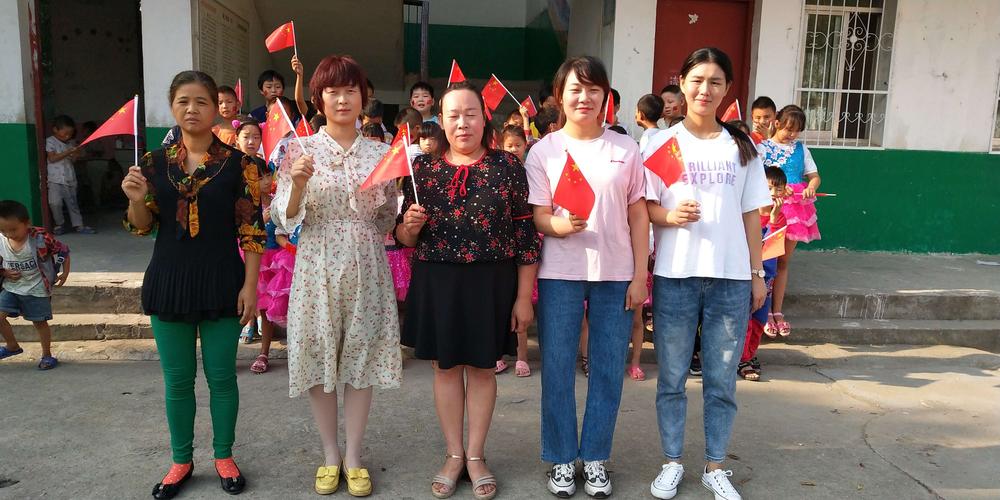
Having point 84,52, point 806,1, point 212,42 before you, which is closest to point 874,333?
point 806,1

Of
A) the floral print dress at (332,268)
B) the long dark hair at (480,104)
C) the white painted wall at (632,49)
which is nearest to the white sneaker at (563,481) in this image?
the floral print dress at (332,268)

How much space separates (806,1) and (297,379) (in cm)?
638

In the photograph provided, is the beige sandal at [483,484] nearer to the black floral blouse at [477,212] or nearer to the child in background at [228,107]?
the black floral blouse at [477,212]

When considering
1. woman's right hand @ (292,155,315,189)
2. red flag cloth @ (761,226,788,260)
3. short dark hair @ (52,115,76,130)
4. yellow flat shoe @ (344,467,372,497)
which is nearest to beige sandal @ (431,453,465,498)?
yellow flat shoe @ (344,467,372,497)

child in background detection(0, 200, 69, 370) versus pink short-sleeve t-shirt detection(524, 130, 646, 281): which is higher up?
pink short-sleeve t-shirt detection(524, 130, 646, 281)

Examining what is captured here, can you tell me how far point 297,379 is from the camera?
8.99 feet

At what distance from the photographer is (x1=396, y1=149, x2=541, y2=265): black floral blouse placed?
8.76 feet

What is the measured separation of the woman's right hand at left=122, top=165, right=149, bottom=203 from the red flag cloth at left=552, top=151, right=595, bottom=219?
5.06 ft

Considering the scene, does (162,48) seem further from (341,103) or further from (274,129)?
(341,103)

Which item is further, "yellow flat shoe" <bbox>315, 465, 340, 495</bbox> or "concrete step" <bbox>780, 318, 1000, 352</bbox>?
"concrete step" <bbox>780, 318, 1000, 352</bbox>

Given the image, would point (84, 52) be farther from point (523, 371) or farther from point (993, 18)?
point (993, 18)

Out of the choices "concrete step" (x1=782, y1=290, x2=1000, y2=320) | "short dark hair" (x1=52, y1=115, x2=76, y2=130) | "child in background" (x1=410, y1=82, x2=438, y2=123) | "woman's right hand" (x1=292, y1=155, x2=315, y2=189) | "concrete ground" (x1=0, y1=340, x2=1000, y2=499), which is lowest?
"concrete ground" (x1=0, y1=340, x2=1000, y2=499)

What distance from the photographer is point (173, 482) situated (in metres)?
2.77

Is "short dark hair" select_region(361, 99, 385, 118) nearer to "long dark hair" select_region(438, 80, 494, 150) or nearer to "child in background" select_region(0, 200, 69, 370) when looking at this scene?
"child in background" select_region(0, 200, 69, 370)
